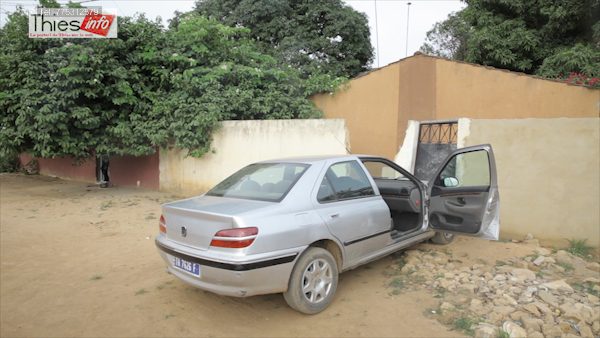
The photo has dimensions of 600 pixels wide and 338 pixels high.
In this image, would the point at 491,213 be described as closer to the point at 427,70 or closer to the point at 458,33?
the point at 427,70

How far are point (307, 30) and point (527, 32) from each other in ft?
28.3

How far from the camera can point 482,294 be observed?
12.9 ft

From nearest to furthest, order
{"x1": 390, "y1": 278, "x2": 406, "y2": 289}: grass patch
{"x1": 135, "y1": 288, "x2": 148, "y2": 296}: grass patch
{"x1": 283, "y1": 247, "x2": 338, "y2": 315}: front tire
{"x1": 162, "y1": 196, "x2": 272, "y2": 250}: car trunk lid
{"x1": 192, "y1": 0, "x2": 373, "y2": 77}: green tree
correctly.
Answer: {"x1": 162, "y1": 196, "x2": 272, "y2": 250}: car trunk lid → {"x1": 283, "y1": 247, "x2": 338, "y2": 315}: front tire → {"x1": 135, "y1": 288, "x2": 148, "y2": 296}: grass patch → {"x1": 390, "y1": 278, "x2": 406, "y2": 289}: grass patch → {"x1": 192, "y1": 0, "x2": 373, "y2": 77}: green tree

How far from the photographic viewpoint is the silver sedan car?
311cm

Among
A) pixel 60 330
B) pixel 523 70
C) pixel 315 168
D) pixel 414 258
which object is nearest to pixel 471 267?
pixel 414 258

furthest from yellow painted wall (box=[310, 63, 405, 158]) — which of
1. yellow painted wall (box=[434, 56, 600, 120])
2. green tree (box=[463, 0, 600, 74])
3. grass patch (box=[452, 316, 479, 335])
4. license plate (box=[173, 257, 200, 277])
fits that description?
license plate (box=[173, 257, 200, 277])

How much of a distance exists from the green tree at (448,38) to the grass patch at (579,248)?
13964mm

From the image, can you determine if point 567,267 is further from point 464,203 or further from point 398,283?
point 398,283

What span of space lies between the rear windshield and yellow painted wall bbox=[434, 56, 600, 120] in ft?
20.5

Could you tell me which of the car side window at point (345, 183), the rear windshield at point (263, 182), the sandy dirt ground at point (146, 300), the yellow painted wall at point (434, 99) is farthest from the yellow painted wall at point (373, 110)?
the rear windshield at point (263, 182)

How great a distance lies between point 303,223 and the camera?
3.39 metres

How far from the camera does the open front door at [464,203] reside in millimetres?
4391

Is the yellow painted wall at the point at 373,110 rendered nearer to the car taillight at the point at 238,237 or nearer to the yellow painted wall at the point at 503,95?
the yellow painted wall at the point at 503,95

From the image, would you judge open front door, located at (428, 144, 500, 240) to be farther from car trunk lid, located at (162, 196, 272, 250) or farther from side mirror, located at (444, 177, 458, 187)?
car trunk lid, located at (162, 196, 272, 250)
